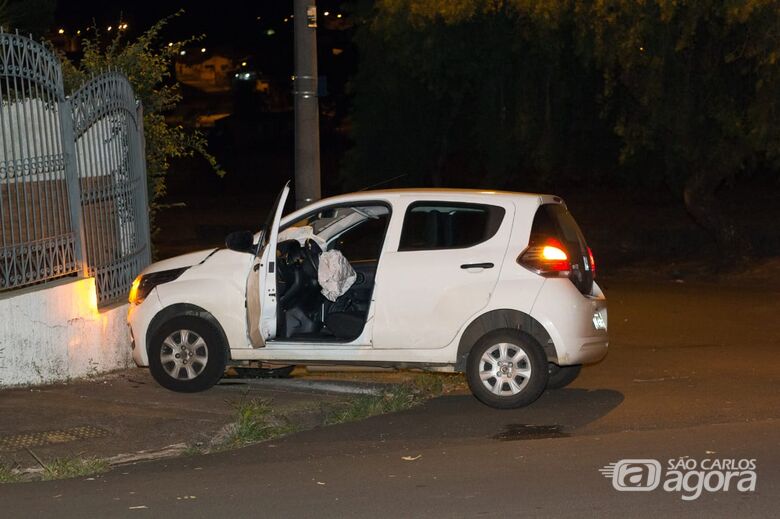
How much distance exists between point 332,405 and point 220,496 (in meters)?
2.65

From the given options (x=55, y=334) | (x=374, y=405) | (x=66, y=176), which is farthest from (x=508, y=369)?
(x=66, y=176)

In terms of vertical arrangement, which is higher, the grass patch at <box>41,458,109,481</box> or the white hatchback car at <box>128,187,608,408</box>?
the white hatchback car at <box>128,187,608,408</box>

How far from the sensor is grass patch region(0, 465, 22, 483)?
7258 mm

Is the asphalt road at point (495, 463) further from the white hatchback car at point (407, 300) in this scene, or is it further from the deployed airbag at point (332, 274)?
the deployed airbag at point (332, 274)

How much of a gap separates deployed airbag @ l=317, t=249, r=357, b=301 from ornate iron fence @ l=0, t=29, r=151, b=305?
2.41 m

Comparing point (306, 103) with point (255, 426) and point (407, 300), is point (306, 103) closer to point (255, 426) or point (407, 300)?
point (407, 300)

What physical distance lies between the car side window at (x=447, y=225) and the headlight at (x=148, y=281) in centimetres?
204

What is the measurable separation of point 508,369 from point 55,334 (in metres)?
4.00

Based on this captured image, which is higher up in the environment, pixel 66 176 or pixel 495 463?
pixel 66 176

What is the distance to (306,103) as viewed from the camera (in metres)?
11.5

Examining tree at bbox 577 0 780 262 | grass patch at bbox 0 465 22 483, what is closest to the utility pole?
grass patch at bbox 0 465 22 483

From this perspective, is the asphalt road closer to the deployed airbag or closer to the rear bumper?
the rear bumper

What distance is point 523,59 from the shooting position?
20984mm

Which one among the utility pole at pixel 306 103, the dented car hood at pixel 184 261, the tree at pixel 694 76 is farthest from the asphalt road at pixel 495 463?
the tree at pixel 694 76
